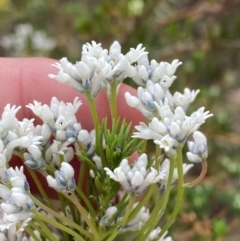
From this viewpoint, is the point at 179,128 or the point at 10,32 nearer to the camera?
the point at 179,128

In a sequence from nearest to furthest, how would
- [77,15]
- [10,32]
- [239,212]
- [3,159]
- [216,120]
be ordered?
[3,159]
[239,212]
[216,120]
[77,15]
[10,32]

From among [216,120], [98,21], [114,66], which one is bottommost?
[114,66]

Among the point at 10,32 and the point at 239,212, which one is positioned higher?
the point at 10,32

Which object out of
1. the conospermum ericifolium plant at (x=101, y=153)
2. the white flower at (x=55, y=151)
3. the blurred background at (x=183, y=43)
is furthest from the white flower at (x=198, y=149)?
the blurred background at (x=183, y=43)

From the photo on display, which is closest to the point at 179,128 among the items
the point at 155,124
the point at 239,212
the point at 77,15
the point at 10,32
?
the point at 155,124

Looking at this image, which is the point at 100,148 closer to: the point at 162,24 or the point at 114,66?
the point at 114,66

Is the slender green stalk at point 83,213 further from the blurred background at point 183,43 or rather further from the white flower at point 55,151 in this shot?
the blurred background at point 183,43

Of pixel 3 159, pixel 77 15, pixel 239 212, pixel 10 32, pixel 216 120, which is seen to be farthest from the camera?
pixel 10 32

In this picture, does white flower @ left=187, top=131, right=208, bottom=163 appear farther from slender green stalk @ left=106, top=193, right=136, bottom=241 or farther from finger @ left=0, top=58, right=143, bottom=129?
finger @ left=0, top=58, right=143, bottom=129
